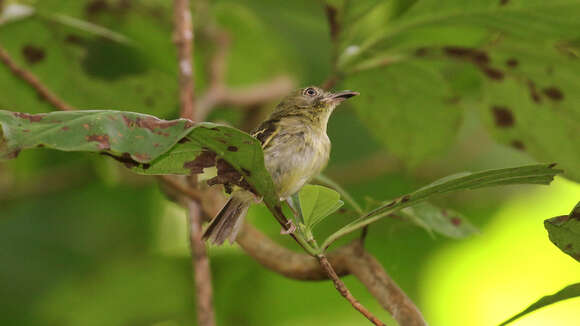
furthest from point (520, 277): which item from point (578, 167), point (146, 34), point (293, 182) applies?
point (146, 34)

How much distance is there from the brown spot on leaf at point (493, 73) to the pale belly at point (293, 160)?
672mm

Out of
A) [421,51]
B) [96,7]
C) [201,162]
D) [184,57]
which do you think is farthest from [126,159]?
[96,7]

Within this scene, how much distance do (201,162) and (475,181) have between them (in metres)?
0.54

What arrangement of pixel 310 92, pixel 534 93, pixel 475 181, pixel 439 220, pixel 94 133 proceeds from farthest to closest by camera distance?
1. pixel 310 92
2. pixel 534 93
3. pixel 439 220
4. pixel 475 181
5. pixel 94 133

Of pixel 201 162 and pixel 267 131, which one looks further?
pixel 267 131

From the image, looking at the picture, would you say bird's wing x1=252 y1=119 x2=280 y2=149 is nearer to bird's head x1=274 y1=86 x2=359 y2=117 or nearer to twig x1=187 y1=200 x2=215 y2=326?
bird's head x1=274 y1=86 x2=359 y2=117

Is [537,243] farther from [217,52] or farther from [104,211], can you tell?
[104,211]

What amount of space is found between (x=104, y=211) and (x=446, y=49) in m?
2.05

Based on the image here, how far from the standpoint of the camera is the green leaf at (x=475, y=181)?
54.2 inches

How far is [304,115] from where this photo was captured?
7.57ft

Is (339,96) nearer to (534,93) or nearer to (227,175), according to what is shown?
(534,93)

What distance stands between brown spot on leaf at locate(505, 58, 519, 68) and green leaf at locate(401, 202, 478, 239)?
2.49 feet

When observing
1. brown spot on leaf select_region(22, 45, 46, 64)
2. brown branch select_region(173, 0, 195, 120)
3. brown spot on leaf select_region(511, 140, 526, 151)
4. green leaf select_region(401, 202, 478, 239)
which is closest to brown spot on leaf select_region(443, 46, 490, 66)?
brown spot on leaf select_region(511, 140, 526, 151)

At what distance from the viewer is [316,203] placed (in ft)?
4.87
